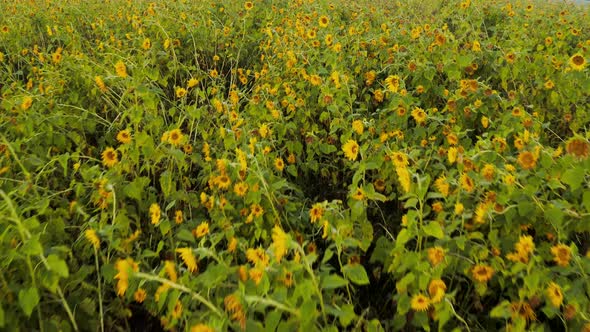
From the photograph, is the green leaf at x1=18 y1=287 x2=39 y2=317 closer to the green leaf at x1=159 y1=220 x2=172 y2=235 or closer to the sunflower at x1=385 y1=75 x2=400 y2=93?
the green leaf at x1=159 y1=220 x2=172 y2=235

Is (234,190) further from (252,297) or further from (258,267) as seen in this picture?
(252,297)

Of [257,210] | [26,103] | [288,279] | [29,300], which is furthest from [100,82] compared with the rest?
[288,279]

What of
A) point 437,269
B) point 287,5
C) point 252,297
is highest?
point 252,297

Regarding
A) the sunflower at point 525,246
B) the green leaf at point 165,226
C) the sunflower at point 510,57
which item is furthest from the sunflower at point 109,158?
the sunflower at point 510,57

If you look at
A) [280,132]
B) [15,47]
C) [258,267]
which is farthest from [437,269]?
[15,47]

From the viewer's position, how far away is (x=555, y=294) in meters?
1.10

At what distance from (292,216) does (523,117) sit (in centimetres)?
131

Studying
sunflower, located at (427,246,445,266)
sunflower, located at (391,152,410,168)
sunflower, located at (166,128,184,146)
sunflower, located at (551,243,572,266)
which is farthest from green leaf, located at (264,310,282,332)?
sunflower, located at (166,128,184,146)

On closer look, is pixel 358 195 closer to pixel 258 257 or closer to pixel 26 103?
pixel 258 257

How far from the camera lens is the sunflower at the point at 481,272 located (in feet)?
4.11

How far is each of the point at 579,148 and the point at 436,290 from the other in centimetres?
75

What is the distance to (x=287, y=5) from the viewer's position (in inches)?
209

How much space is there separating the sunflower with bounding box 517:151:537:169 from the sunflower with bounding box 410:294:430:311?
666 millimetres

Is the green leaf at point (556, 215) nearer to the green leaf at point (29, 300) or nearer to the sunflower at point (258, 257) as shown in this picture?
the sunflower at point (258, 257)
